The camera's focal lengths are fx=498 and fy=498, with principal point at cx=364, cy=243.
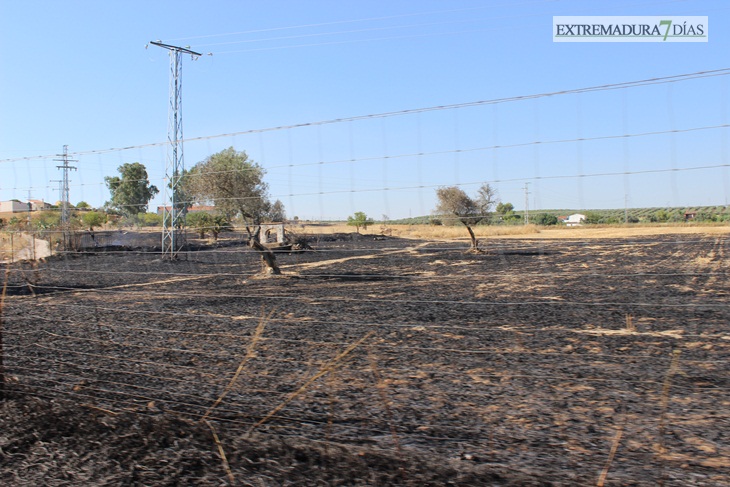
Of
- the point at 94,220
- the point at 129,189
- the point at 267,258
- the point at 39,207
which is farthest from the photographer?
the point at 94,220

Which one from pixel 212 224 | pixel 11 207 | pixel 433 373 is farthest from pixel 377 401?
pixel 212 224

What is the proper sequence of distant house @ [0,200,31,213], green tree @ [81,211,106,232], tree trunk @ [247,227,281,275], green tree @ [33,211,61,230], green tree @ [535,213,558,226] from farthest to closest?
green tree @ [33,211,61,230] < green tree @ [81,211,106,232] < tree trunk @ [247,227,281,275] < distant house @ [0,200,31,213] < green tree @ [535,213,558,226]

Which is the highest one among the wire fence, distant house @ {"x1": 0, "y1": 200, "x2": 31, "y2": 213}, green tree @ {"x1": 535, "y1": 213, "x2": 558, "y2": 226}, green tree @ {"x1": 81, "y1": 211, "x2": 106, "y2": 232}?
green tree @ {"x1": 81, "y1": 211, "x2": 106, "y2": 232}

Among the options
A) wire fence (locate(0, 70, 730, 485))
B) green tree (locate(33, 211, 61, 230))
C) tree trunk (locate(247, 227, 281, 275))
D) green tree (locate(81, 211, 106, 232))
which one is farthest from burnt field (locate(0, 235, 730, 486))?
green tree (locate(33, 211, 61, 230))

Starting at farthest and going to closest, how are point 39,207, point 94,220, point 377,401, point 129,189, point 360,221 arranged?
point 94,220
point 39,207
point 129,189
point 360,221
point 377,401

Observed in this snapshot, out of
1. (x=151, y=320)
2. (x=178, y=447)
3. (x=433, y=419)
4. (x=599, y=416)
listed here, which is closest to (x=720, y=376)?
(x=599, y=416)

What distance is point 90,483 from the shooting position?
2.20 m

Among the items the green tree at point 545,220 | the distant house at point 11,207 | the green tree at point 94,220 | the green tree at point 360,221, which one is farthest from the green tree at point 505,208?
the green tree at point 94,220

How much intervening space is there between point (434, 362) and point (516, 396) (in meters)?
1.12

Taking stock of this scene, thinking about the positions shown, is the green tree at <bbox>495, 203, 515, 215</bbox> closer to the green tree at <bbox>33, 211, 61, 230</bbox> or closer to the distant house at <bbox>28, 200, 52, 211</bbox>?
the distant house at <bbox>28, 200, 52, 211</bbox>

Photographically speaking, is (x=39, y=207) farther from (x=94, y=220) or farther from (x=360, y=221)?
(x=94, y=220)

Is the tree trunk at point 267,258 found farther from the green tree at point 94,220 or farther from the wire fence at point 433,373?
the green tree at point 94,220

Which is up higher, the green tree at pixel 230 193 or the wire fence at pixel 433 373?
the green tree at pixel 230 193

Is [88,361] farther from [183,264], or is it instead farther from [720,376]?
[183,264]
